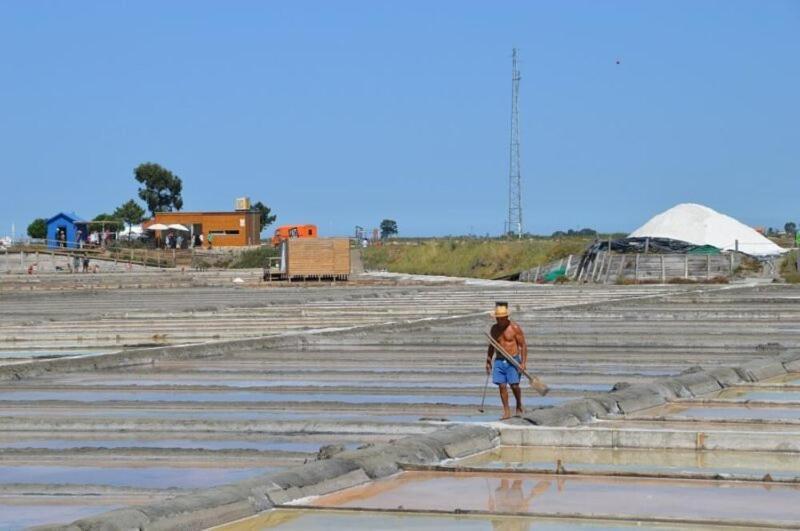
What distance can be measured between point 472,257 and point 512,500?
57.4 m

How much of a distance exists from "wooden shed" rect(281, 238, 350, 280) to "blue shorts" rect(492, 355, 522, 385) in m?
37.5

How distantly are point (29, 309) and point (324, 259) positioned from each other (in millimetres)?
15425

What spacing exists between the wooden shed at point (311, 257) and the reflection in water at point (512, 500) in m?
40.2

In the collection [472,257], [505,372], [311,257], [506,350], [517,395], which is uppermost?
[472,257]

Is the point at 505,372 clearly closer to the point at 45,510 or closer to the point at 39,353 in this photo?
the point at 45,510

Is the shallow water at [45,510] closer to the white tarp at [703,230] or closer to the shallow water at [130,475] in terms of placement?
the shallow water at [130,475]

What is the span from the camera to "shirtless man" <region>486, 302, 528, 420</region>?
11211 mm

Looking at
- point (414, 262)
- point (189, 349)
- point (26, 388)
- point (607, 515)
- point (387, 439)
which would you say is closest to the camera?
point (607, 515)

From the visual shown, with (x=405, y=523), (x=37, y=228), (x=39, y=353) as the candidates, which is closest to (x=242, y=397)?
(x=405, y=523)

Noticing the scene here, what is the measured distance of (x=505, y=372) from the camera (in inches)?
448

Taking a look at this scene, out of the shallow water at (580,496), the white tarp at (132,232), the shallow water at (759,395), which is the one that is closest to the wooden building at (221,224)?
the white tarp at (132,232)

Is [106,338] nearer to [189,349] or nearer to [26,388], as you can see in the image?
[189,349]

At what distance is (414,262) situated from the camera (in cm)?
6931

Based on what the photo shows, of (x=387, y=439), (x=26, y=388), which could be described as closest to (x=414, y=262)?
(x=26, y=388)
